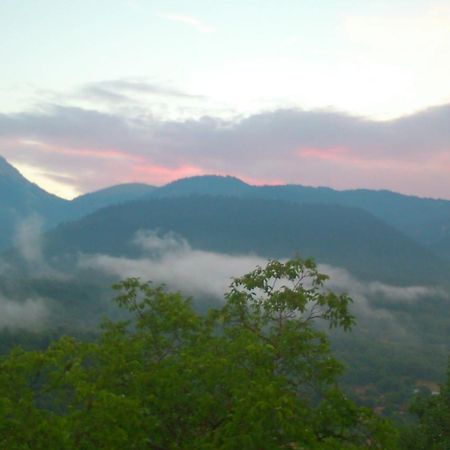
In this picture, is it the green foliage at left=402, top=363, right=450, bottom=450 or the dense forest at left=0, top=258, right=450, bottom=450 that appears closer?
the dense forest at left=0, top=258, right=450, bottom=450

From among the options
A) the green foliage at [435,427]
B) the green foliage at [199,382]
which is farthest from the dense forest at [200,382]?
the green foliage at [435,427]

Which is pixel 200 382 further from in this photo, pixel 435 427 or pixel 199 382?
pixel 435 427

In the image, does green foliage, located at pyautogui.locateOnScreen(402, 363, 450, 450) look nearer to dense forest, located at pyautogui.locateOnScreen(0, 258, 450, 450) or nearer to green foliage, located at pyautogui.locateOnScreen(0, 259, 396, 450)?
dense forest, located at pyautogui.locateOnScreen(0, 258, 450, 450)

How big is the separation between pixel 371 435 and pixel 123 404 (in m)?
5.78

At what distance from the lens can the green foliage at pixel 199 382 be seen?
38.4ft

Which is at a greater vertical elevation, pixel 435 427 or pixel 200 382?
pixel 200 382

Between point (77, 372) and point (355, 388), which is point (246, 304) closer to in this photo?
point (77, 372)

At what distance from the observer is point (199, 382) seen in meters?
13.5

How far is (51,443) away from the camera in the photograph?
1152cm

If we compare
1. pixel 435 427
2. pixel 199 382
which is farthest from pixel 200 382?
pixel 435 427

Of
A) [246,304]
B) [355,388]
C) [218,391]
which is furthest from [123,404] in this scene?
[355,388]

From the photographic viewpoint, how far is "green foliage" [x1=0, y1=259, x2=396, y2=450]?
11.7m

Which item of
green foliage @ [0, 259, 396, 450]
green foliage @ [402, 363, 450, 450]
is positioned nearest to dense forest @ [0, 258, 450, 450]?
green foliage @ [0, 259, 396, 450]

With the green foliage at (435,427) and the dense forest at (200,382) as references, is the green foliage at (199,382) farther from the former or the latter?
the green foliage at (435,427)
